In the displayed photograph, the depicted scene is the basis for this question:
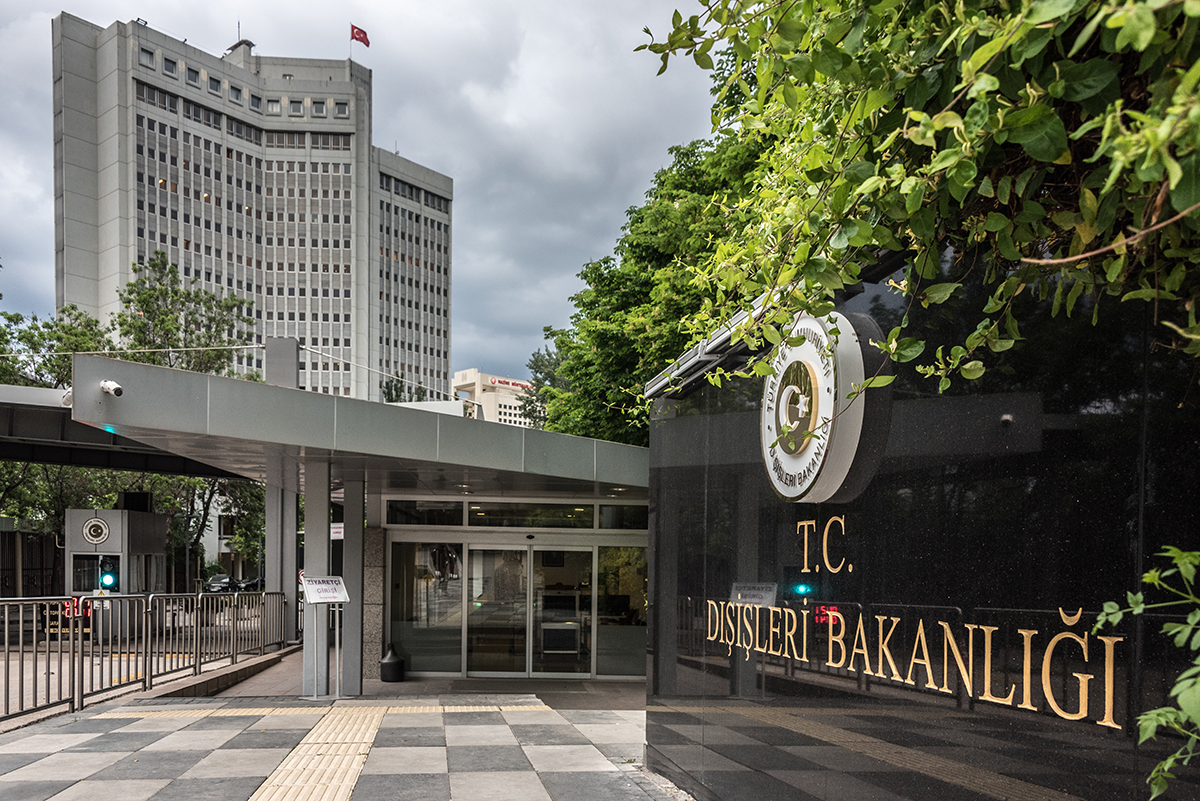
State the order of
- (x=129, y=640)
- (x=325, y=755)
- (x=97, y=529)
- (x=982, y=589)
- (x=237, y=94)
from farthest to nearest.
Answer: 1. (x=237, y=94)
2. (x=97, y=529)
3. (x=129, y=640)
4. (x=325, y=755)
5. (x=982, y=589)

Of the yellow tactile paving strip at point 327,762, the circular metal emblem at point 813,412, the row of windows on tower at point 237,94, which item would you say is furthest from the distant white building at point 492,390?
the circular metal emblem at point 813,412

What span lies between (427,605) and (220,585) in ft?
156

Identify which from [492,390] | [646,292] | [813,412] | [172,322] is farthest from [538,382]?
[492,390]

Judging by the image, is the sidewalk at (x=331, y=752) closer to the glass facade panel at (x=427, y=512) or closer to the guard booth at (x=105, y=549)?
the glass facade panel at (x=427, y=512)

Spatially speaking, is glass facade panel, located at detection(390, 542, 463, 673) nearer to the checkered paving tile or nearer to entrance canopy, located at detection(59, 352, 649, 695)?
entrance canopy, located at detection(59, 352, 649, 695)

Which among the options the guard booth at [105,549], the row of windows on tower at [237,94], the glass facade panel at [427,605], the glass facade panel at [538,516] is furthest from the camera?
the row of windows on tower at [237,94]

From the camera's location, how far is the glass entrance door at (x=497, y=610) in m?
15.2

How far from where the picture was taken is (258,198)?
111688 mm

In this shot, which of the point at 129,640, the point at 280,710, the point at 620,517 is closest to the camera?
→ the point at 280,710

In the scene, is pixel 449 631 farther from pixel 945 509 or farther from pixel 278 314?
pixel 278 314

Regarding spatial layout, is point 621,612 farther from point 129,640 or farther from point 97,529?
point 97,529

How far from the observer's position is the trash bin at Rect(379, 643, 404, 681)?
1436cm

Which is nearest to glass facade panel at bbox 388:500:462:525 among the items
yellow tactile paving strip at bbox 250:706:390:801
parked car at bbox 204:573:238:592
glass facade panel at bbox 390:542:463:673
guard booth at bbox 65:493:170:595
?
glass facade panel at bbox 390:542:463:673

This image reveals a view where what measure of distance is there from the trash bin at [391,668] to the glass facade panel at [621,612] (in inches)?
133
